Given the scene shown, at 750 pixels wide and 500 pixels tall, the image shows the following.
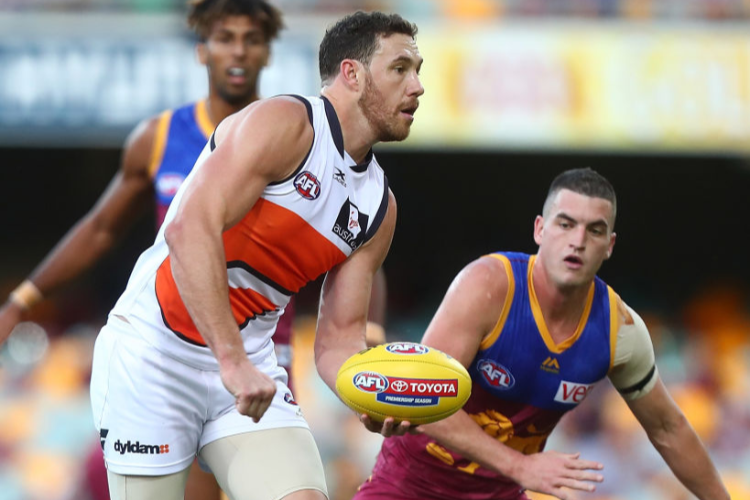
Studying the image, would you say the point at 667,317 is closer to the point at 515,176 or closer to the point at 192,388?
the point at 515,176

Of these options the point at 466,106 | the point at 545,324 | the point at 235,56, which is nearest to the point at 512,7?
the point at 466,106

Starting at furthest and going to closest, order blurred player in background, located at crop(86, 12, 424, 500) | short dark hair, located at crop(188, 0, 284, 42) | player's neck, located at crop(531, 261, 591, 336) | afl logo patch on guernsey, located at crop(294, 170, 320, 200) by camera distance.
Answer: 1. short dark hair, located at crop(188, 0, 284, 42)
2. player's neck, located at crop(531, 261, 591, 336)
3. afl logo patch on guernsey, located at crop(294, 170, 320, 200)
4. blurred player in background, located at crop(86, 12, 424, 500)

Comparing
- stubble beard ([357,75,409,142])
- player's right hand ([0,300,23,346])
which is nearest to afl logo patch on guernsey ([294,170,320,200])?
stubble beard ([357,75,409,142])

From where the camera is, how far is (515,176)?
11.5m

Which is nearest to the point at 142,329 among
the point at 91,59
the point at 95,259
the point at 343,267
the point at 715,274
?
the point at 343,267

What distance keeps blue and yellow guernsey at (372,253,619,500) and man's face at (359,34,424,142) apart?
3.11 feet

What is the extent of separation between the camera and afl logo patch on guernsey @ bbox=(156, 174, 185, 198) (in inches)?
168

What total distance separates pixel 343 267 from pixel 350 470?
5.47m

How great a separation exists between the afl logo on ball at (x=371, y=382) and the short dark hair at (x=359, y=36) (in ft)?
3.02

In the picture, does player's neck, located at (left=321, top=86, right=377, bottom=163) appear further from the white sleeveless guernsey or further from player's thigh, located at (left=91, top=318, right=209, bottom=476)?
player's thigh, located at (left=91, top=318, right=209, bottom=476)

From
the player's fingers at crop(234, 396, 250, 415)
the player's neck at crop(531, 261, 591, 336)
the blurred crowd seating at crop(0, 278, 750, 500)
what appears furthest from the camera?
the blurred crowd seating at crop(0, 278, 750, 500)

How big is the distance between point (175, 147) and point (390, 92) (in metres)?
1.57

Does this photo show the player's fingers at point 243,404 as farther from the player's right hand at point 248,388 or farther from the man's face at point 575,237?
the man's face at point 575,237

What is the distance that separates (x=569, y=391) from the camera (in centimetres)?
383
